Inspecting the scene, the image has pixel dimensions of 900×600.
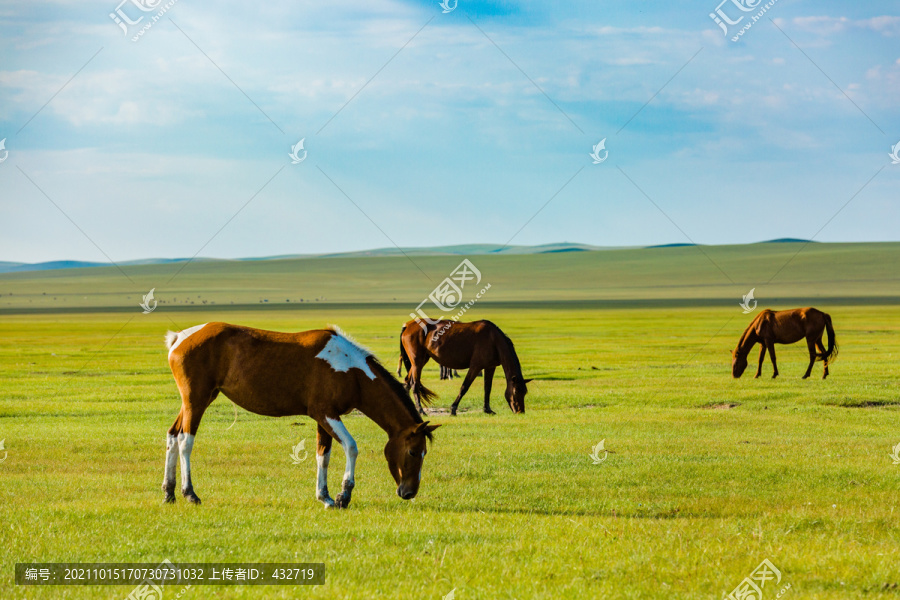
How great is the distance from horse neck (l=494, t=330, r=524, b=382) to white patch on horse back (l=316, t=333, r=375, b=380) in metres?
10.5

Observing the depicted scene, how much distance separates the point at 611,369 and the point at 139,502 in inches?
1018

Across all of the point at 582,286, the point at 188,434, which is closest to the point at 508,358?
the point at 188,434

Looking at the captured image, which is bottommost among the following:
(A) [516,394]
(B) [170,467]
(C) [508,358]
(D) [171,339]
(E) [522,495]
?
(E) [522,495]

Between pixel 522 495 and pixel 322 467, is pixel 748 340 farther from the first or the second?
pixel 322 467

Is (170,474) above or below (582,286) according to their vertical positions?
below

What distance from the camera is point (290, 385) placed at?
10.5m

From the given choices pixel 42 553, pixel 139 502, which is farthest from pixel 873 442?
pixel 42 553

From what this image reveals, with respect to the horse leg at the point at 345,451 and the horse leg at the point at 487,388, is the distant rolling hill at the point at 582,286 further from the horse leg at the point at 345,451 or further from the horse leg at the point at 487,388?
the horse leg at the point at 345,451

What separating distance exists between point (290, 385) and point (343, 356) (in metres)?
0.72

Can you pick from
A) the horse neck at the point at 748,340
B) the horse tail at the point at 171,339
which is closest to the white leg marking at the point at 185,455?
the horse tail at the point at 171,339

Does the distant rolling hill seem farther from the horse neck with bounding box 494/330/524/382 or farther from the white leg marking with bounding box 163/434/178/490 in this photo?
the white leg marking with bounding box 163/434/178/490

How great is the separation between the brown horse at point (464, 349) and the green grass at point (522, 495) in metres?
1.13

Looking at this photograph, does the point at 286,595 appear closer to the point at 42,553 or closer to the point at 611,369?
the point at 42,553

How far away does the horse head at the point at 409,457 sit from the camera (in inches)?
401
